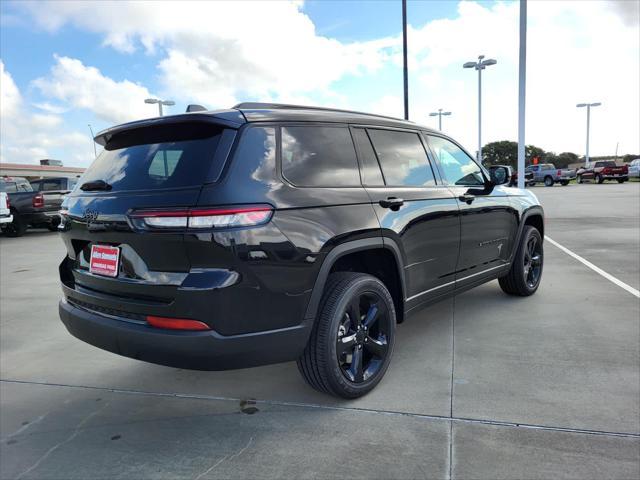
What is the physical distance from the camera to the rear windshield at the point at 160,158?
2.50m

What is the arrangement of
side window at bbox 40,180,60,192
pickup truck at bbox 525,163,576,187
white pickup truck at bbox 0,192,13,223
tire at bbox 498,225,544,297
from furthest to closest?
pickup truck at bbox 525,163,576,187, side window at bbox 40,180,60,192, white pickup truck at bbox 0,192,13,223, tire at bbox 498,225,544,297

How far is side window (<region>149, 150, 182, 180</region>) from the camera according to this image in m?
2.58

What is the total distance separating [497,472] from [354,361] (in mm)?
1043

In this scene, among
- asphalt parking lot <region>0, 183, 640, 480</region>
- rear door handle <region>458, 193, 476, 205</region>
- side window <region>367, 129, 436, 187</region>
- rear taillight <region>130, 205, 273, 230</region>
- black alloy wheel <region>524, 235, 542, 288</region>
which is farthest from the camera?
black alloy wheel <region>524, 235, 542, 288</region>

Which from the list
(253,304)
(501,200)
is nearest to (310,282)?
(253,304)

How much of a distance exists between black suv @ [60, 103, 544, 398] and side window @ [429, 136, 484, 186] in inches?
22.7

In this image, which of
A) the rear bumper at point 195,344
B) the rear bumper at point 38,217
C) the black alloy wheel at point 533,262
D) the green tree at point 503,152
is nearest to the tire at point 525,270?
the black alloy wheel at point 533,262

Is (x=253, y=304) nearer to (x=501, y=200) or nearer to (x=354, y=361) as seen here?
(x=354, y=361)

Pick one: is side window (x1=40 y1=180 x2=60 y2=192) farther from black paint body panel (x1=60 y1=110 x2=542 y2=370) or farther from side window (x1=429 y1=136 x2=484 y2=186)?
side window (x1=429 y1=136 x2=484 y2=186)

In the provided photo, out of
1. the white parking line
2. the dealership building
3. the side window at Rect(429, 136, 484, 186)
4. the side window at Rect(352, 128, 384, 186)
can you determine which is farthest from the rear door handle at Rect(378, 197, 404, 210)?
the dealership building

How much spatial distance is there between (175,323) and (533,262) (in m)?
4.36

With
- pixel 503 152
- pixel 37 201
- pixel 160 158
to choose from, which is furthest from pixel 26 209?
pixel 503 152

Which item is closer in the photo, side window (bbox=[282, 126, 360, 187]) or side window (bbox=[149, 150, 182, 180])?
side window (bbox=[149, 150, 182, 180])

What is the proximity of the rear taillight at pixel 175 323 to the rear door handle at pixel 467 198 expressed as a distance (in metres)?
2.49
